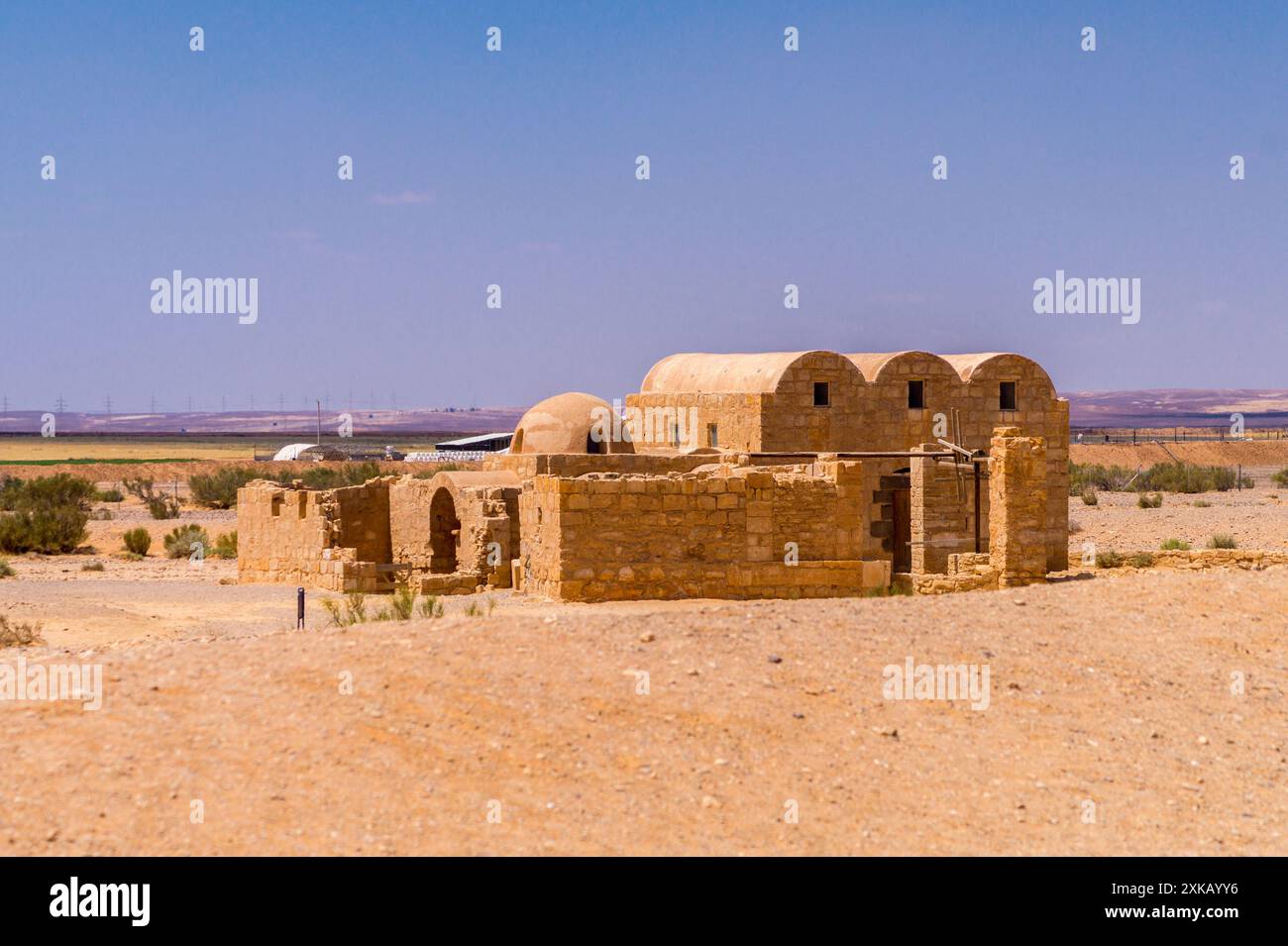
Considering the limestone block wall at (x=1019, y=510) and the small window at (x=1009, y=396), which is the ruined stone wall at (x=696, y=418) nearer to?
the small window at (x=1009, y=396)

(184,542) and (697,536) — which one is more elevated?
(697,536)

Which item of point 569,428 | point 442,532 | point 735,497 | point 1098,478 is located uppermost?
point 569,428

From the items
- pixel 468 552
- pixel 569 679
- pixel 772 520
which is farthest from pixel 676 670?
pixel 468 552

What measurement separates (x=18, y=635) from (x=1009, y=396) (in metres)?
14.5

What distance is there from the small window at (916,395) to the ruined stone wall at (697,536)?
6329 millimetres

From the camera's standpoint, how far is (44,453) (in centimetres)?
9419

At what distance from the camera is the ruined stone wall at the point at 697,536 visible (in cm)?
1380

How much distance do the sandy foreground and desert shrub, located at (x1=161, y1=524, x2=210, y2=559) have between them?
53.1 ft

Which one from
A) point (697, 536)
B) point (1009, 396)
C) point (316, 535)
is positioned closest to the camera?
point (697, 536)

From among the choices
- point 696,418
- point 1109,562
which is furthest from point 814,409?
point 1109,562

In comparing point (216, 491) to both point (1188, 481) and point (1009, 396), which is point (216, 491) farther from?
point (1188, 481)

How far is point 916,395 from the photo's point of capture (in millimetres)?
21297

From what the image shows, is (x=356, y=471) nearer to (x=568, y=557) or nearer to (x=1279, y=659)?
(x=568, y=557)
